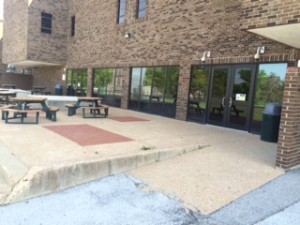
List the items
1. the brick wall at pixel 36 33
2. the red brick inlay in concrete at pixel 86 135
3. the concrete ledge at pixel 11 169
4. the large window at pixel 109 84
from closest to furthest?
the concrete ledge at pixel 11 169
the red brick inlay in concrete at pixel 86 135
the large window at pixel 109 84
the brick wall at pixel 36 33

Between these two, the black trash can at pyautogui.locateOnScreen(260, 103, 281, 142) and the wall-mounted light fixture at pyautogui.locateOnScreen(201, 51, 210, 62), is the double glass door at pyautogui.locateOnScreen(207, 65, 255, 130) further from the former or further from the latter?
the black trash can at pyautogui.locateOnScreen(260, 103, 281, 142)

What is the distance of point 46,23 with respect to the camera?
20.6m

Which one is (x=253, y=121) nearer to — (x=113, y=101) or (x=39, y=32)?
(x=113, y=101)

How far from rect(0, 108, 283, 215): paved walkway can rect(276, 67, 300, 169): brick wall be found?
301mm

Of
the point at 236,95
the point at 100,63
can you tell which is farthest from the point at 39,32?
the point at 236,95

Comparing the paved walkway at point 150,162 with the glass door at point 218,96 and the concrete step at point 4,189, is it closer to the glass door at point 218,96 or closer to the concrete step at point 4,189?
the concrete step at point 4,189

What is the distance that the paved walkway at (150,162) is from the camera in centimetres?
442

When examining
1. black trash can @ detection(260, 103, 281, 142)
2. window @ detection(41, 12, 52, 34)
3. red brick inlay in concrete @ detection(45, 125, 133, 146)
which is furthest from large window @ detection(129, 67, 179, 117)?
window @ detection(41, 12, 52, 34)

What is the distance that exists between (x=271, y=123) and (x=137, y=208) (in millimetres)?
5372

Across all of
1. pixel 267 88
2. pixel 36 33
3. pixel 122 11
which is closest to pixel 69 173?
pixel 267 88

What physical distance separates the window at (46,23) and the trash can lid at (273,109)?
55.5 ft

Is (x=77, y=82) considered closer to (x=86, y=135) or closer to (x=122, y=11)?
(x=122, y=11)

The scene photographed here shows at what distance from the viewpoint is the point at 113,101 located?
16.9 m

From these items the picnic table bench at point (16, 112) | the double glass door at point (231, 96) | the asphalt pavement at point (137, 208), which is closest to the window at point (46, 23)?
the picnic table bench at point (16, 112)
